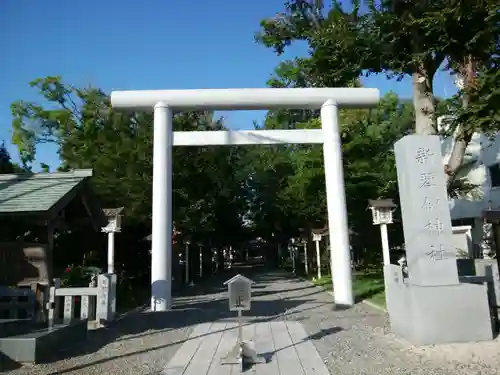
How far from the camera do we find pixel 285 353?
20.0ft

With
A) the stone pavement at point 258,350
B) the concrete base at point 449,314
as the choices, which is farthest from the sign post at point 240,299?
the concrete base at point 449,314

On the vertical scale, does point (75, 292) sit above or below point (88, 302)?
above

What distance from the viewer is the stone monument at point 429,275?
20.4 feet

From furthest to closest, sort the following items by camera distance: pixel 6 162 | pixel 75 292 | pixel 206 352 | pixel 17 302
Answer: pixel 6 162, pixel 75 292, pixel 17 302, pixel 206 352

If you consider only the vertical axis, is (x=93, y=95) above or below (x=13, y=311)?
above

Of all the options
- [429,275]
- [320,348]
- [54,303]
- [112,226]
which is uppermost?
[112,226]

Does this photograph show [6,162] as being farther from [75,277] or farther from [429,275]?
[429,275]

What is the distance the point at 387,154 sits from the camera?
18141mm

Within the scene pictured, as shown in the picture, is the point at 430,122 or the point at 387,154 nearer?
the point at 430,122

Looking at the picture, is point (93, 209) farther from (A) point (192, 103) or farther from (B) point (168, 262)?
Answer: (A) point (192, 103)

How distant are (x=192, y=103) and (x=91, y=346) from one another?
22.7 feet

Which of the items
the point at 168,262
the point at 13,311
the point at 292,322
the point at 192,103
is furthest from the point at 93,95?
the point at 292,322

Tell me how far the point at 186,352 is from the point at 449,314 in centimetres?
420

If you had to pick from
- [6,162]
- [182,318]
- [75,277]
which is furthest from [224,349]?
[6,162]
